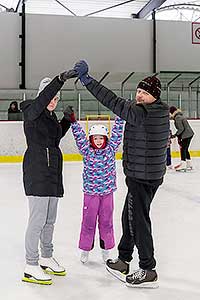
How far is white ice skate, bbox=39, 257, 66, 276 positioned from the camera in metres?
2.69

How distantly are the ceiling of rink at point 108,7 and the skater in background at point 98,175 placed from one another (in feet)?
40.1

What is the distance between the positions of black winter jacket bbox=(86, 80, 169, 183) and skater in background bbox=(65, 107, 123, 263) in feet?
1.19

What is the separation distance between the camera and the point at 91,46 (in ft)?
39.0

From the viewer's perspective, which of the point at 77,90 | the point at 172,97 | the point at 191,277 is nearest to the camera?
the point at 191,277

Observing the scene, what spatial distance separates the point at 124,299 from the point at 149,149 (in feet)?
2.36

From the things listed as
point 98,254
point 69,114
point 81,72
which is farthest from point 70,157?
point 81,72

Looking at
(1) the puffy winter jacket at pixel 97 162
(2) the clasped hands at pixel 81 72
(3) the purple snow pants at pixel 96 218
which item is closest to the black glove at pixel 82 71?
(2) the clasped hands at pixel 81 72

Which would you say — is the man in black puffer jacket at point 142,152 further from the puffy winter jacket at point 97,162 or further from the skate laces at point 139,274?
the puffy winter jacket at point 97,162

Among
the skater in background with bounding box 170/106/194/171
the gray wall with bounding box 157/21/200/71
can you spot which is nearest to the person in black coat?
the skater in background with bounding box 170/106/194/171

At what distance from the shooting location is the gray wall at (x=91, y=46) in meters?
Answer: 11.2

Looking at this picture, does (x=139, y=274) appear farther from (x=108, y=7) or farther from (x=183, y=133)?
(x=108, y=7)

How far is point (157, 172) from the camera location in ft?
7.96

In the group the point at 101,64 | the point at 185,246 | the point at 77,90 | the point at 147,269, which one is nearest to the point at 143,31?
the point at 101,64

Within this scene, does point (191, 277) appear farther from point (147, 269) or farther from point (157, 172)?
point (157, 172)
